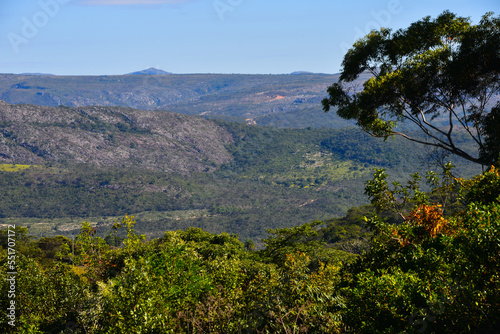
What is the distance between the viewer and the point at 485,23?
14102mm

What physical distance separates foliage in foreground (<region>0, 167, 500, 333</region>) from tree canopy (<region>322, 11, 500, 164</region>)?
443 centimetres

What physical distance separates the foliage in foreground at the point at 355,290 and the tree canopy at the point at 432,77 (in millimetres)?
4434

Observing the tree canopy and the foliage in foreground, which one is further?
the tree canopy

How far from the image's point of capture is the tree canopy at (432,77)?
13930 mm

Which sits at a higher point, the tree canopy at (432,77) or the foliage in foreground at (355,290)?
the tree canopy at (432,77)

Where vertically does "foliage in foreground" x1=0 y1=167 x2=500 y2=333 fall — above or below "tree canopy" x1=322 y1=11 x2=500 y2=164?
below

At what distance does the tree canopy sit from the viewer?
13.9m

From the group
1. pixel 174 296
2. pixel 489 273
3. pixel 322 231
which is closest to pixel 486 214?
pixel 489 273

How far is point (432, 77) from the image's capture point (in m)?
15.1

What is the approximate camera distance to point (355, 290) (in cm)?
821

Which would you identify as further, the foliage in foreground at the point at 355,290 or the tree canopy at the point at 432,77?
the tree canopy at the point at 432,77

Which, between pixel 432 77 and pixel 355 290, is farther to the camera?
pixel 432 77

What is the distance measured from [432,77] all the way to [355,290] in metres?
10.4

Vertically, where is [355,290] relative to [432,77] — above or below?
below
